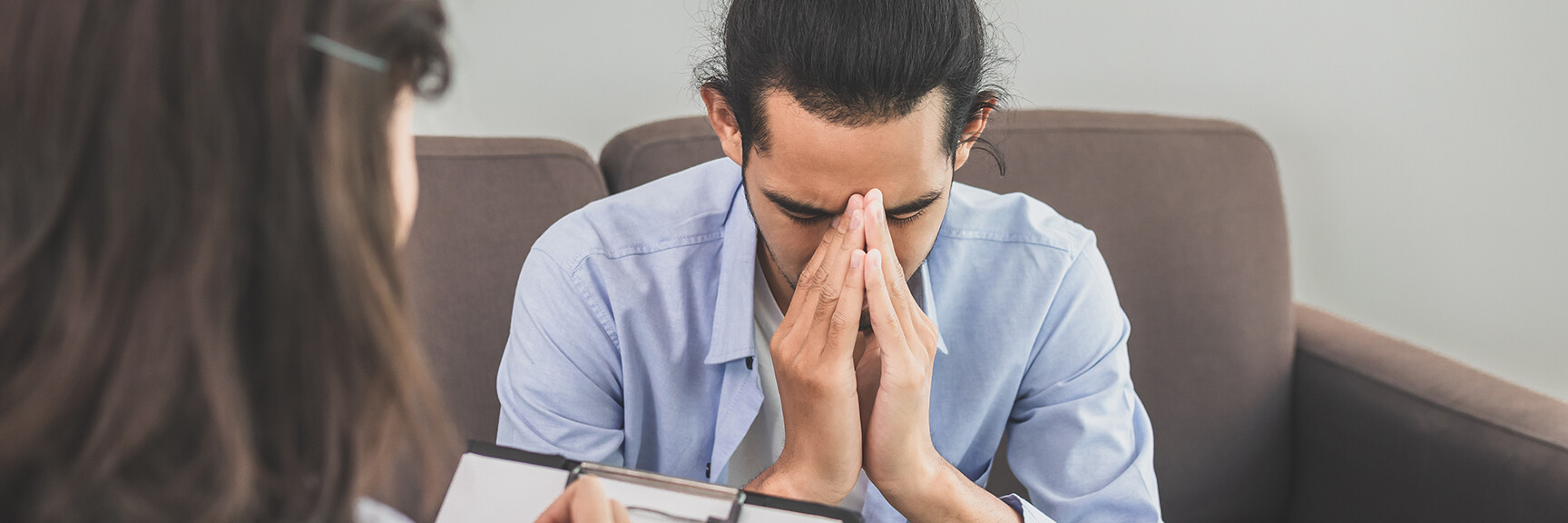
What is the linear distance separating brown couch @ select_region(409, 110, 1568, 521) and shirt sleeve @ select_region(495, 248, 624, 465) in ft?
0.60

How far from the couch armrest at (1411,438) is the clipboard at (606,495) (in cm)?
99

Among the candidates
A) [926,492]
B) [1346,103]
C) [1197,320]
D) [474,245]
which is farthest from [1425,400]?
[474,245]

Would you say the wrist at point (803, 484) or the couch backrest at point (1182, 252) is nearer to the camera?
the wrist at point (803, 484)

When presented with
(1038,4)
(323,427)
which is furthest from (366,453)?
(1038,4)

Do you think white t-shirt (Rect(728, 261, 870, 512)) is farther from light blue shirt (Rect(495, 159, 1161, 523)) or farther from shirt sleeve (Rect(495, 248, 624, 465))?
shirt sleeve (Rect(495, 248, 624, 465))

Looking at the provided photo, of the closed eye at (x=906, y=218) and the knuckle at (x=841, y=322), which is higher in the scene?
the closed eye at (x=906, y=218)

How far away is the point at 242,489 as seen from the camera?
44 centimetres

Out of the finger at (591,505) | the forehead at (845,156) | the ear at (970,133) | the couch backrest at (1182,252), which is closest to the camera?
the finger at (591,505)

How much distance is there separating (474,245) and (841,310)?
55 centimetres

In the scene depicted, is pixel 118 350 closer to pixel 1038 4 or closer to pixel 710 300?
pixel 710 300

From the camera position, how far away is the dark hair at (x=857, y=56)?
40.9 inches

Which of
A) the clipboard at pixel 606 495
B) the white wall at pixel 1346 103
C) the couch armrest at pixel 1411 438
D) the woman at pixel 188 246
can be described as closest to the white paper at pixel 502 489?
the clipboard at pixel 606 495

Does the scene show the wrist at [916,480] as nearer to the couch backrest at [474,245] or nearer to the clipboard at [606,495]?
the clipboard at [606,495]

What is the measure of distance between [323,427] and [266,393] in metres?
0.03
